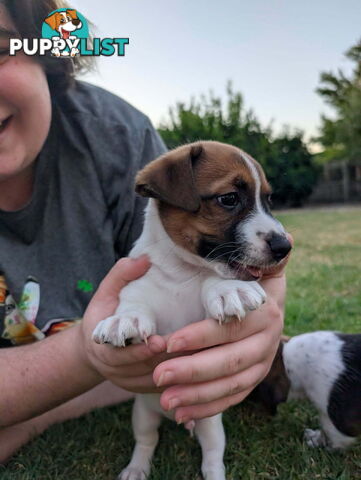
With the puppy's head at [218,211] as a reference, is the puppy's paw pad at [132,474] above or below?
below

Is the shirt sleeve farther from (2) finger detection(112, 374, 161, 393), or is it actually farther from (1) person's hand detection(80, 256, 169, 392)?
(2) finger detection(112, 374, 161, 393)

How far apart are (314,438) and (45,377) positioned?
1383 mm

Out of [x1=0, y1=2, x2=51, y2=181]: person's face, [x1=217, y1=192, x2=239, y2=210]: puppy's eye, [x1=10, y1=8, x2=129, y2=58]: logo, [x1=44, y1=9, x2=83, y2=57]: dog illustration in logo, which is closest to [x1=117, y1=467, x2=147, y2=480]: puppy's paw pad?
[x1=217, y1=192, x2=239, y2=210]: puppy's eye

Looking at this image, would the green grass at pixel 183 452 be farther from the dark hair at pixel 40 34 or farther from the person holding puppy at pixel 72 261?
the dark hair at pixel 40 34

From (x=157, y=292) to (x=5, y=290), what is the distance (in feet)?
3.32

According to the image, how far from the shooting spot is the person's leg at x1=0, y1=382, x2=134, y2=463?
246 centimetres

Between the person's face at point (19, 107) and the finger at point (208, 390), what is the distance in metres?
1.42

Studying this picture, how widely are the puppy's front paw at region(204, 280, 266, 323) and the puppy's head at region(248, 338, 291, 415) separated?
1043mm

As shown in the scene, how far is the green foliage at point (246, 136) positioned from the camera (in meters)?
18.1

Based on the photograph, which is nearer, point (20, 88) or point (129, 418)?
point (20, 88)

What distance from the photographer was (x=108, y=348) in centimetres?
180

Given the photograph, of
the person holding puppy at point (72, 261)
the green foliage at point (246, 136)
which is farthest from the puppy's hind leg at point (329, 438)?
the green foliage at point (246, 136)

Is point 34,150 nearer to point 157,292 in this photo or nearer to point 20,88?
point 20,88

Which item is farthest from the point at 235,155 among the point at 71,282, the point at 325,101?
the point at 325,101
